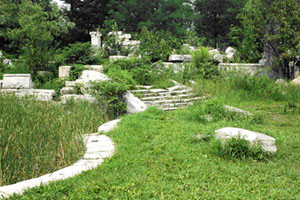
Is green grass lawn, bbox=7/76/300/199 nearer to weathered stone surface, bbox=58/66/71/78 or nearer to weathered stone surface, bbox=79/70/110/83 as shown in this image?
weathered stone surface, bbox=79/70/110/83

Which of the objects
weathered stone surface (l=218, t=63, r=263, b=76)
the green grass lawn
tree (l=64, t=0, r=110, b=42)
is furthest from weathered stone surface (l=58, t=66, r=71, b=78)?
tree (l=64, t=0, r=110, b=42)

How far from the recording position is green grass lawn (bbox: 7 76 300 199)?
3209mm

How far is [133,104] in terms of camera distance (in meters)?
7.20

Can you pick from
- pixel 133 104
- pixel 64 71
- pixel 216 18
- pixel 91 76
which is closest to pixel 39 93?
pixel 64 71

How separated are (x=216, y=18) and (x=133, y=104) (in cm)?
2484

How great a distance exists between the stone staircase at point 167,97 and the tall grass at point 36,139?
2144 millimetres

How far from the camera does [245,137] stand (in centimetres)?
432

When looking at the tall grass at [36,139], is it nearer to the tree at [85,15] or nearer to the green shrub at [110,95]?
the green shrub at [110,95]

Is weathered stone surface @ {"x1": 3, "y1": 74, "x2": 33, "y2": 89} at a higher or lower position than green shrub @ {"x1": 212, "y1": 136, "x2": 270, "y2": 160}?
higher

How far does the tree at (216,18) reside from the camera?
2764 centimetres

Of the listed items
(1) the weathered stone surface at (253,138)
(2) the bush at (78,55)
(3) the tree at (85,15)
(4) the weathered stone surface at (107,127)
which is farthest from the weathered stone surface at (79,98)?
(3) the tree at (85,15)

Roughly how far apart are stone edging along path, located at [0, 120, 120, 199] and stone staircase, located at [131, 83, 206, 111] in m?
2.55

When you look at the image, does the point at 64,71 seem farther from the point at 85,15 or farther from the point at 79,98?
the point at 85,15

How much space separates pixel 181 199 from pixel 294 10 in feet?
32.1
